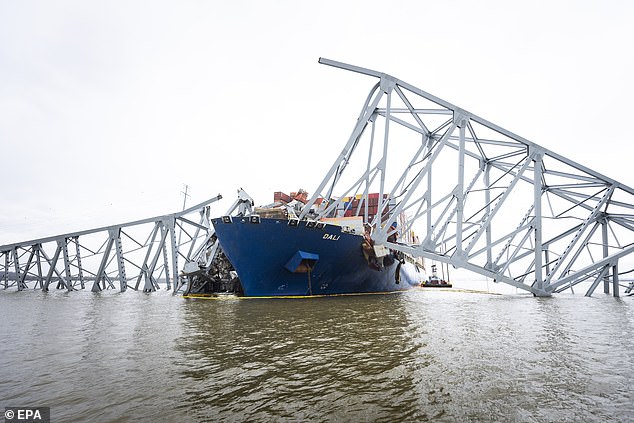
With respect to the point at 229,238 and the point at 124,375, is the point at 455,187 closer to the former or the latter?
the point at 229,238

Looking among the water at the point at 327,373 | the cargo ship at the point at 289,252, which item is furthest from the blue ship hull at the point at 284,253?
the water at the point at 327,373

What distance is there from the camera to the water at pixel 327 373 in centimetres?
367

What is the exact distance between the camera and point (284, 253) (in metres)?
19.1

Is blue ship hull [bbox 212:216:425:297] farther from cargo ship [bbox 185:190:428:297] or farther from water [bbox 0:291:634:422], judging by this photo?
water [bbox 0:291:634:422]

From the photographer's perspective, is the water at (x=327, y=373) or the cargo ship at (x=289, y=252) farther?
the cargo ship at (x=289, y=252)

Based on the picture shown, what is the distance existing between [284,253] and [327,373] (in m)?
14.3

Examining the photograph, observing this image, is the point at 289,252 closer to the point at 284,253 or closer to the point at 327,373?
the point at 284,253

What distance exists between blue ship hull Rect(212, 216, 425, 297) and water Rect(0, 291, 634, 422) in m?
9.67

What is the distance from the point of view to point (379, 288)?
27672 mm

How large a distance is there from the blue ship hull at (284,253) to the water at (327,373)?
31.7 ft

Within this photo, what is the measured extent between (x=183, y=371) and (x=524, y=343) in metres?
7.22

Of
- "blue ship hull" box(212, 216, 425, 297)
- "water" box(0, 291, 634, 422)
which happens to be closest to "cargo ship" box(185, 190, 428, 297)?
"blue ship hull" box(212, 216, 425, 297)

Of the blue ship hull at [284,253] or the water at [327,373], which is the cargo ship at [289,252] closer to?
the blue ship hull at [284,253]

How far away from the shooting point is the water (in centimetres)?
367
